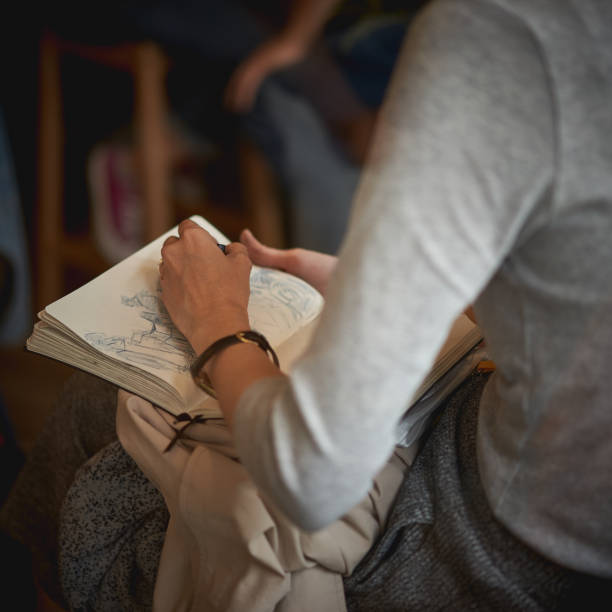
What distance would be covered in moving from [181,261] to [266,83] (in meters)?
0.93

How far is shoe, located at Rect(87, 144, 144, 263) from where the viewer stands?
1.65 metres

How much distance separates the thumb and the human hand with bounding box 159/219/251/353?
11cm

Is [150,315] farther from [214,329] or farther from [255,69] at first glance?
[255,69]

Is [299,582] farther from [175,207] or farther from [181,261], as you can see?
[175,207]

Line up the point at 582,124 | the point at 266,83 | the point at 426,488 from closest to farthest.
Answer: the point at 582,124 < the point at 426,488 < the point at 266,83

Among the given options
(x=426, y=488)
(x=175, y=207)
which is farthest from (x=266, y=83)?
(x=426, y=488)

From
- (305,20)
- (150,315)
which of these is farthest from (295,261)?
(305,20)

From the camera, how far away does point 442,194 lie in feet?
1.21

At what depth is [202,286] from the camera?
1.98 ft

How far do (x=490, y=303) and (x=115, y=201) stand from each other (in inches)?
54.8

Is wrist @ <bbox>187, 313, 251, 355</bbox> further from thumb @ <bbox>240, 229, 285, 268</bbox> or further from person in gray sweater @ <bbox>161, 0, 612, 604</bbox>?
thumb @ <bbox>240, 229, 285, 268</bbox>

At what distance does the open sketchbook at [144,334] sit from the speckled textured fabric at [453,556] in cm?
8

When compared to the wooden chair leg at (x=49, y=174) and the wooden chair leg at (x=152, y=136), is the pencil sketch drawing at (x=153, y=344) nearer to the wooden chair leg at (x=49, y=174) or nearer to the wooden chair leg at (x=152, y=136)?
the wooden chair leg at (x=152, y=136)

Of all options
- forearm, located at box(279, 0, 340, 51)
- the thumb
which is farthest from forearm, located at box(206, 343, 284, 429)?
forearm, located at box(279, 0, 340, 51)
